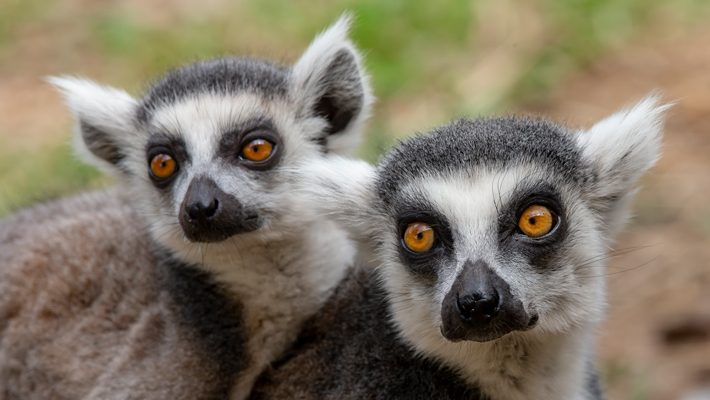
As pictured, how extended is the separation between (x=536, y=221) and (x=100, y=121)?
9.26 feet

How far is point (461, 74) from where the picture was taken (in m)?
8.41

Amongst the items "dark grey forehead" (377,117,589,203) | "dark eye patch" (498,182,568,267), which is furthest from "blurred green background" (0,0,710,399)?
"dark eye patch" (498,182,568,267)

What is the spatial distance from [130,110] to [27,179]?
3.42m

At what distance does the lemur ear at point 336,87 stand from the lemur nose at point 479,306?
1843mm

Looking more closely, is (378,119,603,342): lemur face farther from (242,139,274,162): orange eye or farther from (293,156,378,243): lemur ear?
(242,139,274,162): orange eye

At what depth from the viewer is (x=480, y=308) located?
3.05 m

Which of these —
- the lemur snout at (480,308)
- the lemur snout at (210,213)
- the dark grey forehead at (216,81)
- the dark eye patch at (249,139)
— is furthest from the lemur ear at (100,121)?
the lemur snout at (480,308)

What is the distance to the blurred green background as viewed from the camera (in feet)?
26.4

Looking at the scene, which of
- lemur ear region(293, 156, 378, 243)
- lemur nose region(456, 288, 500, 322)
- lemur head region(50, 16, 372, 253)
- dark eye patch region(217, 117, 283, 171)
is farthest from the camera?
dark eye patch region(217, 117, 283, 171)

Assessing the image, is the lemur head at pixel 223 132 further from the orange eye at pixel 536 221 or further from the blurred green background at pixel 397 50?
the blurred green background at pixel 397 50

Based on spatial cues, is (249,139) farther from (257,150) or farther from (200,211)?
(200,211)

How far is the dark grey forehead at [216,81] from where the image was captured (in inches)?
178

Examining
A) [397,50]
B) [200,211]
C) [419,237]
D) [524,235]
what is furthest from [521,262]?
[397,50]

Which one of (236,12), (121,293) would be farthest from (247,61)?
(236,12)
